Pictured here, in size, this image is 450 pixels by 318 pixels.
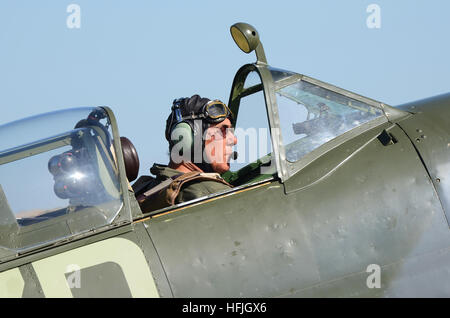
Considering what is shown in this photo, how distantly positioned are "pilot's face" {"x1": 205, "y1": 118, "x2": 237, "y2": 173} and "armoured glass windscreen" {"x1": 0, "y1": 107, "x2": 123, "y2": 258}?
1028mm

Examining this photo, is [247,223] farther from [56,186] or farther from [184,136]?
[184,136]

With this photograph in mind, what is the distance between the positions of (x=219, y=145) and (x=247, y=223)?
1.37 m

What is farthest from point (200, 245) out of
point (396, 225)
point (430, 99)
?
point (430, 99)

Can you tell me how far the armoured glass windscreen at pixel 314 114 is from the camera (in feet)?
15.0

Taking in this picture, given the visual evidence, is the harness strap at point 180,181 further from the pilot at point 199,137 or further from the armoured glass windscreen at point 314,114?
the armoured glass windscreen at point 314,114

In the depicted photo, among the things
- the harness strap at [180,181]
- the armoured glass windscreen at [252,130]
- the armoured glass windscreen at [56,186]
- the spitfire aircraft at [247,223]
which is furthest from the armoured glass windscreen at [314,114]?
the armoured glass windscreen at [56,186]

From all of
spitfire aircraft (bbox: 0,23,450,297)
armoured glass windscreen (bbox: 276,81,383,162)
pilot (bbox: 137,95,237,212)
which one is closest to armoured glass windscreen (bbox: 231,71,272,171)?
pilot (bbox: 137,95,237,212)

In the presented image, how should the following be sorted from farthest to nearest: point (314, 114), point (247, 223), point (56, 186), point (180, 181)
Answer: point (314, 114) < point (180, 181) < point (56, 186) < point (247, 223)

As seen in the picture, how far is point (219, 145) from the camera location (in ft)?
17.4

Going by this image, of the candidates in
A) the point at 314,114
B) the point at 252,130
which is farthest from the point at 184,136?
the point at 314,114

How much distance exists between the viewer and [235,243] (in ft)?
13.0

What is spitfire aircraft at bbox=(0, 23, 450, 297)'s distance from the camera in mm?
3885

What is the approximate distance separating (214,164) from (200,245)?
140 centimetres
